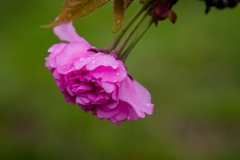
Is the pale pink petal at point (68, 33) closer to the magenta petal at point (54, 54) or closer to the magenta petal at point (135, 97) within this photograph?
the magenta petal at point (54, 54)

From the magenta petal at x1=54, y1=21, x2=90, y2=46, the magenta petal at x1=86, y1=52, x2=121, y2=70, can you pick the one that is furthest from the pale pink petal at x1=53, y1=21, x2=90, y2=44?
the magenta petal at x1=86, y1=52, x2=121, y2=70

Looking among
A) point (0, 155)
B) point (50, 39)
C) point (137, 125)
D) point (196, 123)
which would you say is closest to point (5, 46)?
point (50, 39)

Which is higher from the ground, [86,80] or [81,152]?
[86,80]

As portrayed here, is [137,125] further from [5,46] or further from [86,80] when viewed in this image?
[86,80]

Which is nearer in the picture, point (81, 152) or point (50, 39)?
point (81, 152)

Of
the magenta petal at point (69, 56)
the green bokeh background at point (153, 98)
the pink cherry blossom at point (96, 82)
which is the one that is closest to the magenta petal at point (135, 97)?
the pink cherry blossom at point (96, 82)

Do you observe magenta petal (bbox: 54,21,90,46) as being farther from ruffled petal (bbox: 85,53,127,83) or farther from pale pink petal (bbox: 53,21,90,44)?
ruffled petal (bbox: 85,53,127,83)
